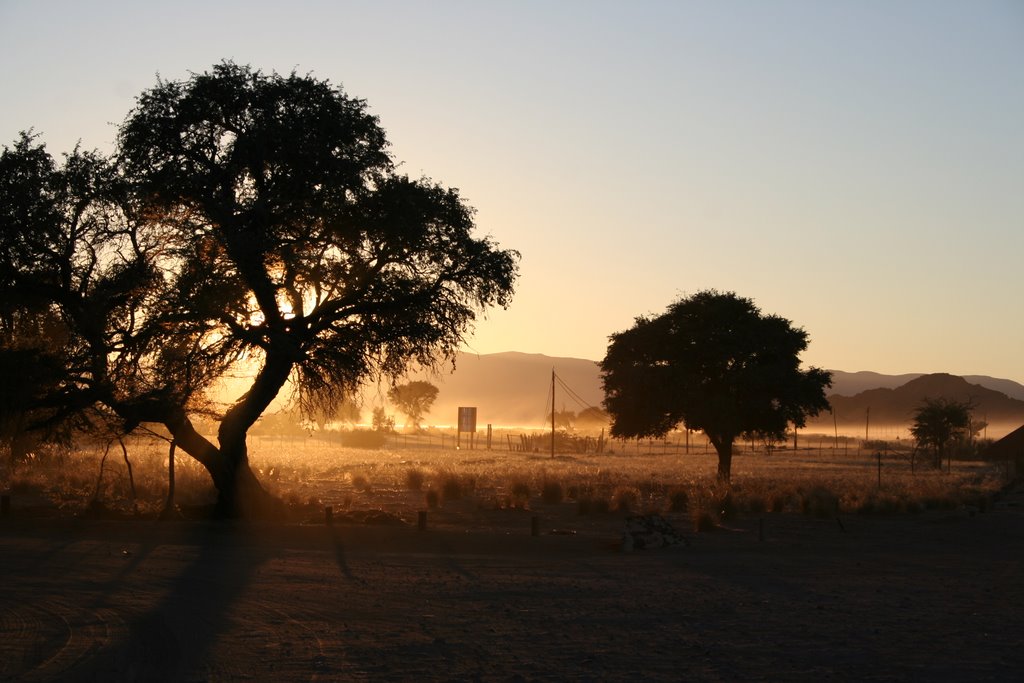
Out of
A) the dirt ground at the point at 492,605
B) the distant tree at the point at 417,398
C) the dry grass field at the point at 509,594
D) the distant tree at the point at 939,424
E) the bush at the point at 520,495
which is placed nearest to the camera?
the dirt ground at the point at 492,605

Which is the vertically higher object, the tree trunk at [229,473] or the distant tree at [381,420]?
the distant tree at [381,420]

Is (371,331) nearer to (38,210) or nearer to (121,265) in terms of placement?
(121,265)

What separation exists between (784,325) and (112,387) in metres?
29.5

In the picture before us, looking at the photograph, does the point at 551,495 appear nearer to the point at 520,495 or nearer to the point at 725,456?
the point at 520,495

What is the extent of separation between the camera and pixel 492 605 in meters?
15.4

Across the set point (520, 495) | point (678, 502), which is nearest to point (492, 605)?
point (678, 502)

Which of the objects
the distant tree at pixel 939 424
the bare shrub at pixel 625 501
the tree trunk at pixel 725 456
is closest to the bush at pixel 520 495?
the bare shrub at pixel 625 501

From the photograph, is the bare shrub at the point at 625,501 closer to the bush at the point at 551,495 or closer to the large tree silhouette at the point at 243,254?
the bush at the point at 551,495

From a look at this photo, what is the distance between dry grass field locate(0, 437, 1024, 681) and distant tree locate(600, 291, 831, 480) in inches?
427

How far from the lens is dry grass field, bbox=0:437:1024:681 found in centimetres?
1155

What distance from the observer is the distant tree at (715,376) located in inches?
1708

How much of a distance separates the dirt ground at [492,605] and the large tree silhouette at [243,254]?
4.03 meters

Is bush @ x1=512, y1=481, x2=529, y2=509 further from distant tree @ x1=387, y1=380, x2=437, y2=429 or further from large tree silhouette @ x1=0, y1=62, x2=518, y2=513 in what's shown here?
distant tree @ x1=387, y1=380, x2=437, y2=429

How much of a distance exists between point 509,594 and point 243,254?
11.4m
